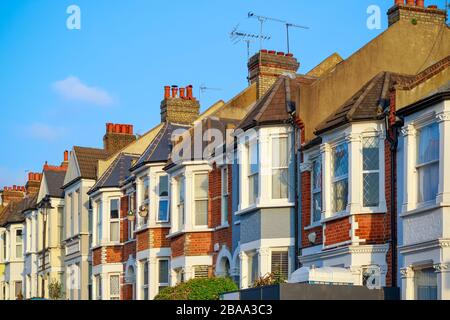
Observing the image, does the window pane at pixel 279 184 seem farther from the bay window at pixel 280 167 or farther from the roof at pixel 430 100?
the roof at pixel 430 100

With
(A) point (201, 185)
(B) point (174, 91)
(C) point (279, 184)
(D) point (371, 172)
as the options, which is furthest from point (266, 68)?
(D) point (371, 172)

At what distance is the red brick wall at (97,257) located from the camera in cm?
4372

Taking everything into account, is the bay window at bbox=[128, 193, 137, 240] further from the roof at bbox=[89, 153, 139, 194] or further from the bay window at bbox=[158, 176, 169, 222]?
the bay window at bbox=[158, 176, 169, 222]

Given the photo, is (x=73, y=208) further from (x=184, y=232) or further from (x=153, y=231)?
(x=184, y=232)

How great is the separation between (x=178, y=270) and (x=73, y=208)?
1329cm

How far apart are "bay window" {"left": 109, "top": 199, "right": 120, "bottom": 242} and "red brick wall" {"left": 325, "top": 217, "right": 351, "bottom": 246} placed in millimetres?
17912

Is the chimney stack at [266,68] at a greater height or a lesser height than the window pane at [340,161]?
greater

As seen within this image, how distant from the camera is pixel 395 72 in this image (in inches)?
1193

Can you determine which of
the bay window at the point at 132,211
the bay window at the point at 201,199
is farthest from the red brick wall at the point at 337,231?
the bay window at the point at 132,211

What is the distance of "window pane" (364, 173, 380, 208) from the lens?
2588 centimetres

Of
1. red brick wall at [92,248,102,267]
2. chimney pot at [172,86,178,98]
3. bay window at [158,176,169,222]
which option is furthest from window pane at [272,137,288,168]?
chimney pot at [172,86,178,98]

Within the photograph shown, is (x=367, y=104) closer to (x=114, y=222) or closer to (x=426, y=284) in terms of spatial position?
(x=426, y=284)

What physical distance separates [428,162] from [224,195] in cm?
1176
